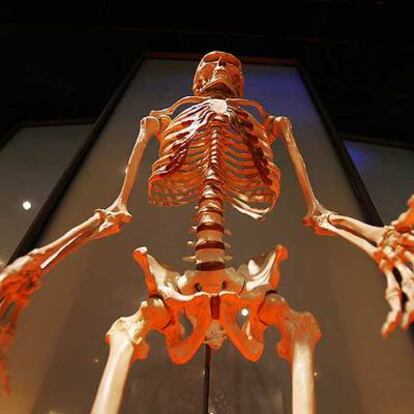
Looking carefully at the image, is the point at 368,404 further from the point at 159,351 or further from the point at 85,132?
the point at 85,132

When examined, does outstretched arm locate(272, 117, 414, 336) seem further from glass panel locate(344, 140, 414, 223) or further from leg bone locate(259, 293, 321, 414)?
glass panel locate(344, 140, 414, 223)

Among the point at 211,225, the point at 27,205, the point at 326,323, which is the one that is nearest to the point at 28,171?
the point at 27,205

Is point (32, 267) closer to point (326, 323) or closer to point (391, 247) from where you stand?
point (391, 247)

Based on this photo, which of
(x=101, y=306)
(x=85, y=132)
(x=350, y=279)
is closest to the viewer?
(x=101, y=306)

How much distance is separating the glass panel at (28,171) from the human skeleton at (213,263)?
1222mm

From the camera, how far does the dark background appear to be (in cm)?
365

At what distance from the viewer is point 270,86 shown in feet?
11.1

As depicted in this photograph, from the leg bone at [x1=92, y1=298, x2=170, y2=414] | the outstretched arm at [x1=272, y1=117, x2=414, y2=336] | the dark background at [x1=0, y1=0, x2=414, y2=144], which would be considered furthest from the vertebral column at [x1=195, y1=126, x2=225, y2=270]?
the dark background at [x1=0, y1=0, x2=414, y2=144]


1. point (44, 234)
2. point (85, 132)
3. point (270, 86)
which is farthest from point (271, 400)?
point (85, 132)

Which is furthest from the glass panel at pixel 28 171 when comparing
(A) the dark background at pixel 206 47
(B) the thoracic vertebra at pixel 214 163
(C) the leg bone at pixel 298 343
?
(C) the leg bone at pixel 298 343

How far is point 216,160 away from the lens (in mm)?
1459

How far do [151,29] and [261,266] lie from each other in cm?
328

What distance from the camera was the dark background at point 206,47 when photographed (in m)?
3.65

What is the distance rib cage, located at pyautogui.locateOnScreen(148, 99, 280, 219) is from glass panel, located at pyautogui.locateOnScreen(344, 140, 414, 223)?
1.36 meters
